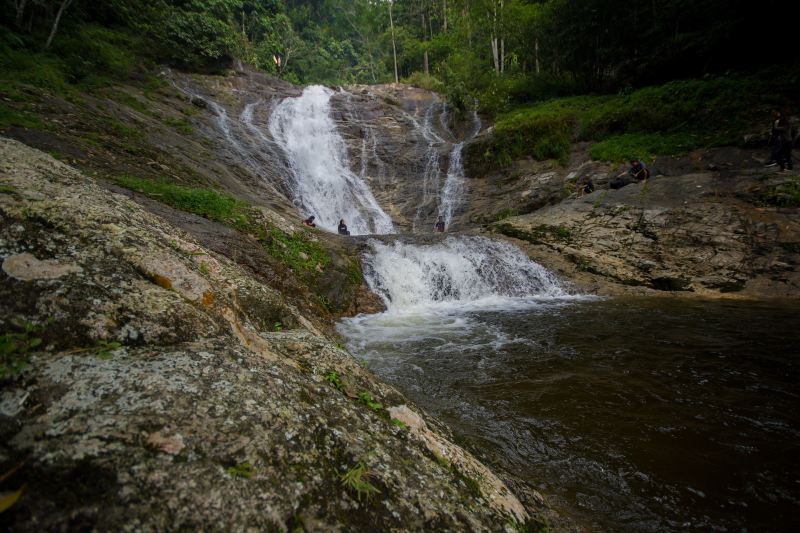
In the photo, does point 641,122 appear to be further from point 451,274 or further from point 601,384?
point 601,384

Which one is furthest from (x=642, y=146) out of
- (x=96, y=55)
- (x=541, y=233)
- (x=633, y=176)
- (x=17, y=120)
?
(x=96, y=55)

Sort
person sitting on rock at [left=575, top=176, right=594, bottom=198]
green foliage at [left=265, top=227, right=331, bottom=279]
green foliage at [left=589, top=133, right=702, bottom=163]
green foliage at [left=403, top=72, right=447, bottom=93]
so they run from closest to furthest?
green foliage at [left=265, top=227, right=331, bottom=279] < green foliage at [left=589, top=133, right=702, bottom=163] < person sitting on rock at [left=575, top=176, right=594, bottom=198] < green foliage at [left=403, top=72, right=447, bottom=93]

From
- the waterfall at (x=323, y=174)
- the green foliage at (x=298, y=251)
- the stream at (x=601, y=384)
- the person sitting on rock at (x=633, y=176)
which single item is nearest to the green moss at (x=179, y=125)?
the waterfall at (x=323, y=174)

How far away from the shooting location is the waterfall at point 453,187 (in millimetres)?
18984

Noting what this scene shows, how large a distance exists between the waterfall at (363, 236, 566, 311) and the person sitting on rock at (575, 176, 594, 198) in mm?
5112

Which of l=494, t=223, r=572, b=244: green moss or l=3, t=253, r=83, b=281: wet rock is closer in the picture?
l=3, t=253, r=83, b=281: wet rock

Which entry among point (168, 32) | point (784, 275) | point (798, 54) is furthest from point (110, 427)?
point (168, 32)

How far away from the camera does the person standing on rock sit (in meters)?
11.3

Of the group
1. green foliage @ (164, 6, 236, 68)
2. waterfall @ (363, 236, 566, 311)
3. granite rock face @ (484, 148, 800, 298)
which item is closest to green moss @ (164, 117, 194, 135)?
green foliage @ (164, 6, 236, 68)

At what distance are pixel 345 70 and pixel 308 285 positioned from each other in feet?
158

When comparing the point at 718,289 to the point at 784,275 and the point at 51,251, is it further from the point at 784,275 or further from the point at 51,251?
the point at 51,251

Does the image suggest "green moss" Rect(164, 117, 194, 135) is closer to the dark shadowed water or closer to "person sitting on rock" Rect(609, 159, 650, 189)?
the dark shadowed water

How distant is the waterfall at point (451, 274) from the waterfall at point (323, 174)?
7023mm

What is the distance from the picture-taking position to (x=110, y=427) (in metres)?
1.48
